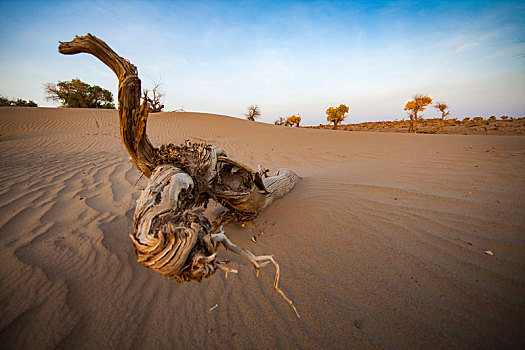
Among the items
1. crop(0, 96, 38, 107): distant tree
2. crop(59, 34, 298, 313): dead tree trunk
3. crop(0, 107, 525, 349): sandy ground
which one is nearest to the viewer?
crop(59, 34, 298, 313): dead tree trunk

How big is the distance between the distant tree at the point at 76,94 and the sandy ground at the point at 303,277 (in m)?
31.1

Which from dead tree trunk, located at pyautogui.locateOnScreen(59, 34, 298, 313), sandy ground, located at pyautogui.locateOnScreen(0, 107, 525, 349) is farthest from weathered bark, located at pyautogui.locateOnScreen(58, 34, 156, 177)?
sandy ground, located at pyautogui.locateOnScreen(0, 107, 525, 349)

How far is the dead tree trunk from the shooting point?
1019 millimetres

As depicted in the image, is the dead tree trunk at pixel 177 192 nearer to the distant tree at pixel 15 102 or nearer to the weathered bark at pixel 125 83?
the weathered bark at pixel 125 83

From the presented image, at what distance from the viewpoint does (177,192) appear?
150cm

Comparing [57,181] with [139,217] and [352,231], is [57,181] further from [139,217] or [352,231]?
[352,231]

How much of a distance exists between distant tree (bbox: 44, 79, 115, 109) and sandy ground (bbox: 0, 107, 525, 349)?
102ft

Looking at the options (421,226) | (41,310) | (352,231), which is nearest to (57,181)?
(41,310)

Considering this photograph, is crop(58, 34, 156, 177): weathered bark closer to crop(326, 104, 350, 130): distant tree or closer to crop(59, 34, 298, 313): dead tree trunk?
crop(59, 34, 298, 313): dead tree trunk

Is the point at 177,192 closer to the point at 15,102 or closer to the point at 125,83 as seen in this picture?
the point at 125,83

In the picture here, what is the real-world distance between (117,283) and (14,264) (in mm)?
921

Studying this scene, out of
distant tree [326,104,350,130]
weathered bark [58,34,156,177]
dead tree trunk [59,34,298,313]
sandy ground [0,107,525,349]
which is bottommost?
sandy ground [0,107,525,349]

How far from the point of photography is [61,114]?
13.6 metres

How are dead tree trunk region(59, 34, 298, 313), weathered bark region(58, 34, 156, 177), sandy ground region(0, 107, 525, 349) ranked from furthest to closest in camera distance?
weathered bark region(58, 34, 156, 177) → sandy ground region(0, 107, 525, 349) → dead tree trunk region(59, 34, 298, 313)
